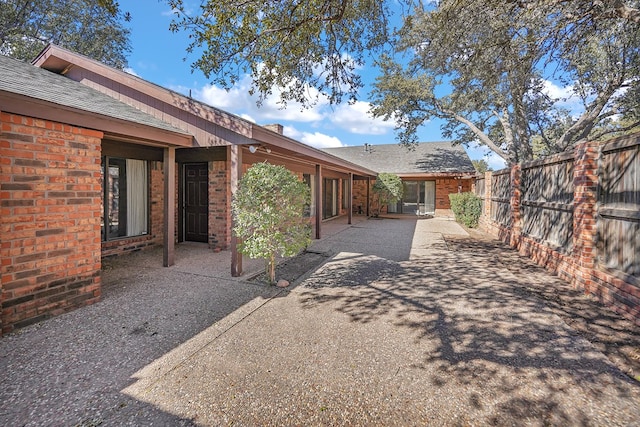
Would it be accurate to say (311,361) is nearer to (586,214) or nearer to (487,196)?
(586,214)

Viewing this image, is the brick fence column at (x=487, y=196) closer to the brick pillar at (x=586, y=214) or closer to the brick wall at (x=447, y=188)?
the brick wall at (x=447, y=188)

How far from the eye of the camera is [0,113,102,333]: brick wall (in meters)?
3.31

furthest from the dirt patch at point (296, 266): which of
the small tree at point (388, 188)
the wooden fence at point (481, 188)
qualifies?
the small tree at point (388, 188)

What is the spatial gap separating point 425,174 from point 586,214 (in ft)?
45.1

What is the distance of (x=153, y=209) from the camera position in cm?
762

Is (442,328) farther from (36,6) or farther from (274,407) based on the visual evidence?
(36,6)

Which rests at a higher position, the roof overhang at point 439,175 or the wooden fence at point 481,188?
the roof overhang at point 439,175

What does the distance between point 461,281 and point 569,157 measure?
3.15 metres

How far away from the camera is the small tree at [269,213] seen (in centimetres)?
473

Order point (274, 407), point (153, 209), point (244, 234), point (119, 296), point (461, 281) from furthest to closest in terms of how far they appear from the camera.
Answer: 1. point (153, 209)
2. point (461, 281)
3. point (244, 234)
4. point (119, 296)
5. point (274, 407)

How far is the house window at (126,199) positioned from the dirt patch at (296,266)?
3749 millimetres

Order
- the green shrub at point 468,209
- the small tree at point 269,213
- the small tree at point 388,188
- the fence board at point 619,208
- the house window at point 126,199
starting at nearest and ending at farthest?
the fence board at point 619,208 → the small tree at point 269,213 → the house window at point 126,199 → the green shrub at point 468,209 → the small tree at point 388,188

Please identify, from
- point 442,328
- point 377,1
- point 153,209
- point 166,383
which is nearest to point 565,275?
point 442,328

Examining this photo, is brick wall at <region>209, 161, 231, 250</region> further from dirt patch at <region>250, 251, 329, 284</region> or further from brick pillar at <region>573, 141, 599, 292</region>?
brick pillar at <region>573, 141, 599, 292</region>
